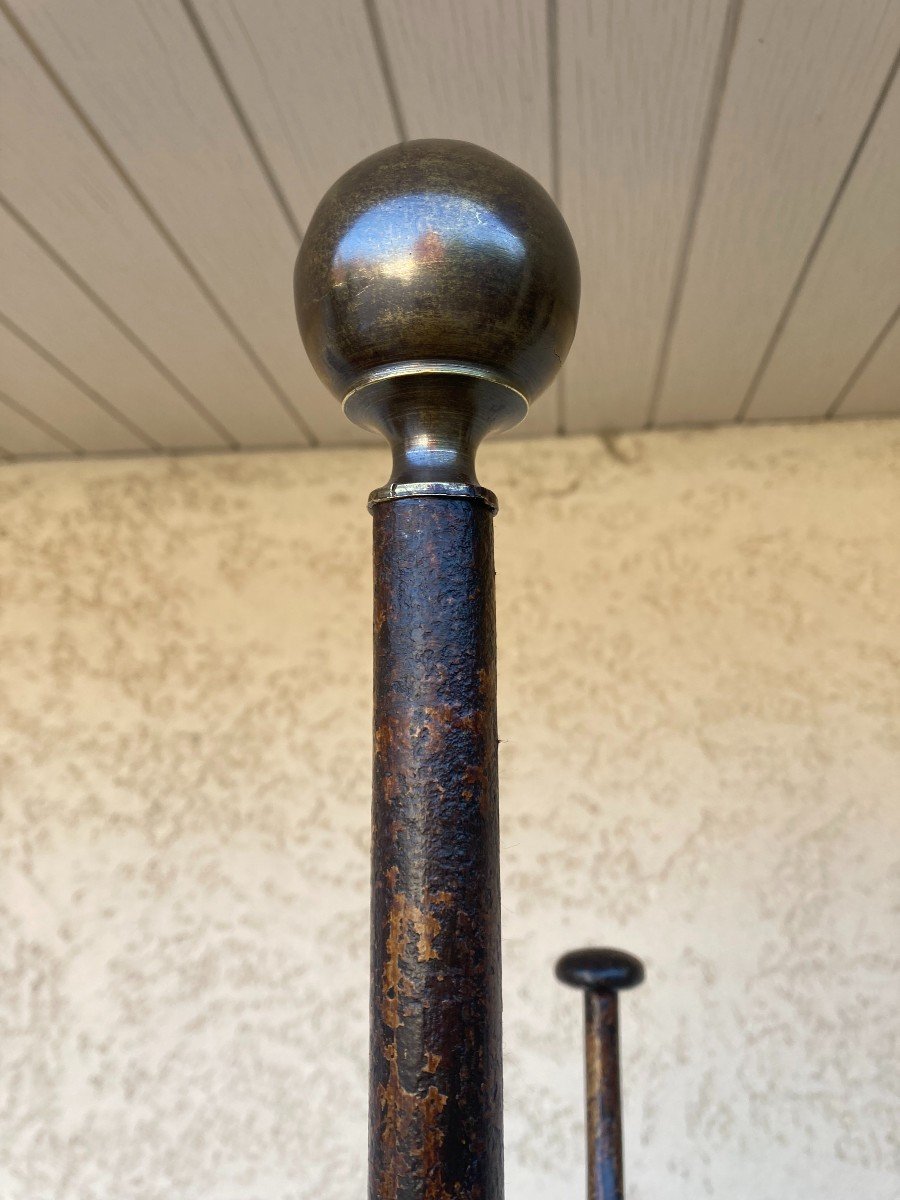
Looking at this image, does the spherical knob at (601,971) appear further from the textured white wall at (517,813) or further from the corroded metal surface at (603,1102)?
the textured white wall at (517,813)

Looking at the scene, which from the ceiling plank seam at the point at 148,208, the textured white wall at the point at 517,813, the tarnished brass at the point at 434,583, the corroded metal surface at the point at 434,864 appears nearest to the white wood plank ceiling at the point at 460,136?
Answer: the ceiling plank seam at the point at 148,208

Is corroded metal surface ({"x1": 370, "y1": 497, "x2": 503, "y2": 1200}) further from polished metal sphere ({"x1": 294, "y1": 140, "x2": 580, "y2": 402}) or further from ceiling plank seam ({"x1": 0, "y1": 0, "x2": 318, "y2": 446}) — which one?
ceiling plank seam ({"x1": 0, "y1": 0, "x2": 318, "y2": 446})

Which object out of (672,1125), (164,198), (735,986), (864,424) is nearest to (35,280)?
(164,198)

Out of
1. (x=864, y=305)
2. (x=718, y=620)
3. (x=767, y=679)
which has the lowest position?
(x=767, y=679)

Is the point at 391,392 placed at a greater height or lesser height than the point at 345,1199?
greater

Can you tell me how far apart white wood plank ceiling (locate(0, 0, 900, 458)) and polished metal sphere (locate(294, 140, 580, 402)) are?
536 mm

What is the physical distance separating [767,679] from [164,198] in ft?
4.71

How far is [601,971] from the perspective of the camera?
0.78 meters

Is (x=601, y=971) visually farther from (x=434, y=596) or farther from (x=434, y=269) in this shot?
(x=434, y=269)

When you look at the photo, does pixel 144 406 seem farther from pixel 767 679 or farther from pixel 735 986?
pixel 735 986

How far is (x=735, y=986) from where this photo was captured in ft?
5.87

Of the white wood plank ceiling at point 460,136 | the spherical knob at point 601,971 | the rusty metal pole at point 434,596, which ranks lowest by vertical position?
the spherical knob at point 601,971

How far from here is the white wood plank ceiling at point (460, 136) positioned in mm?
857

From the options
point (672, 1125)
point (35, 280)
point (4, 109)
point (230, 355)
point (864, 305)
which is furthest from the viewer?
point (672, 1125)
